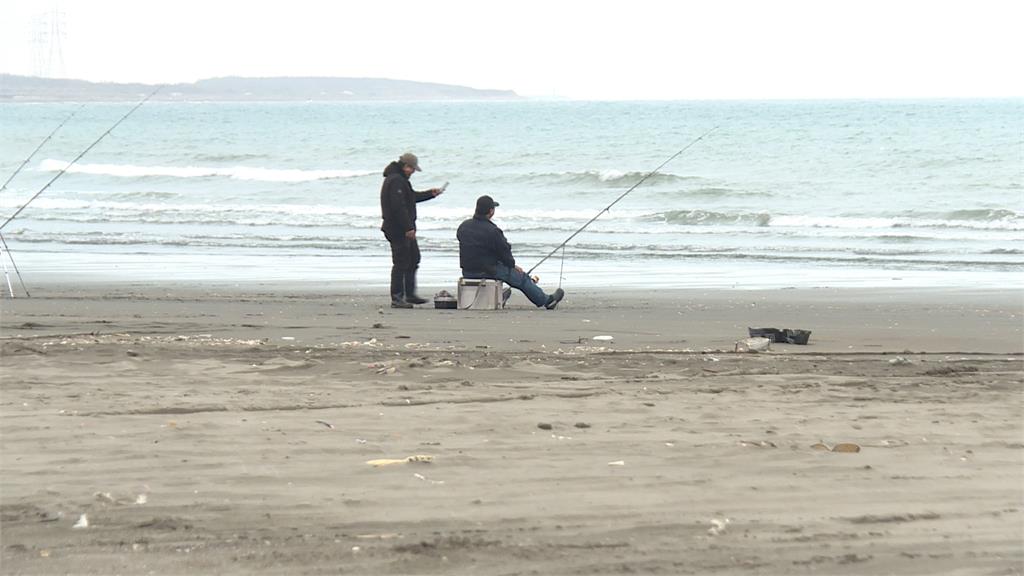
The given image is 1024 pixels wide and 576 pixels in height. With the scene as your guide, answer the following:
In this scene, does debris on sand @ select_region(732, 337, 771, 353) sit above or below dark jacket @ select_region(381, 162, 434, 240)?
below

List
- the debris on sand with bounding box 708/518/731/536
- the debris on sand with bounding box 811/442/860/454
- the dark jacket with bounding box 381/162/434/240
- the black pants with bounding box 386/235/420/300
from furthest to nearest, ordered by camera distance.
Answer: the dark jacket with bounding box 381/162/434/240 → the black pants with bounding box 386/235/420/300 → the debris on sand with bounding box 811/442/860/454 → the debris on sand with bounding box 708/518/731/536

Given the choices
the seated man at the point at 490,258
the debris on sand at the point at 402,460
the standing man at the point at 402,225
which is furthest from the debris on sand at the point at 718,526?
the standing man at the point at 402,225

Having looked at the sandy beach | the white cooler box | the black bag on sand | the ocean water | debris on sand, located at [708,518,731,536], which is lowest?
the ocean water

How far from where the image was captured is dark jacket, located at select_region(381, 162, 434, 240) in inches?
405

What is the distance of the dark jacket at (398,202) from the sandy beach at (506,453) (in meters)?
2.25

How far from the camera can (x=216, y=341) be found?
7664 mm

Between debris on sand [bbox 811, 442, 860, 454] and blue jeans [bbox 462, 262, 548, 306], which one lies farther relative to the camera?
blue jeans [bbox 462, 262, 548, 306]

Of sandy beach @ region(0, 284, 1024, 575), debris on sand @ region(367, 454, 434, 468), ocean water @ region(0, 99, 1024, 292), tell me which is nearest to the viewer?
sandy beach @ region(0, 284, 1024, 575)

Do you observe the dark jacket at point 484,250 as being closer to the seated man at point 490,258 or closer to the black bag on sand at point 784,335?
the seated man at point 490,258

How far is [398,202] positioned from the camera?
10320 mm

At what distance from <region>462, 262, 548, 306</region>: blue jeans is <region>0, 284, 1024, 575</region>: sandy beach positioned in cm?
175

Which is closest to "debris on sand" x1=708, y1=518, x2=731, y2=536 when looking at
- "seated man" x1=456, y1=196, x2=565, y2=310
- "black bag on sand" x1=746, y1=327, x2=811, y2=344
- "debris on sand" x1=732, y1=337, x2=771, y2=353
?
"debris on sand" x1=732, y1=337, x2=771, y2=353

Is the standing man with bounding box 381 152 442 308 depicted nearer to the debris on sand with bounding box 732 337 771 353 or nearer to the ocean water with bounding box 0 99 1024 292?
the ocean water with bounding box 0 99 1024 292

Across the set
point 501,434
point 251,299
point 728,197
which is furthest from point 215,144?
point 501,434
